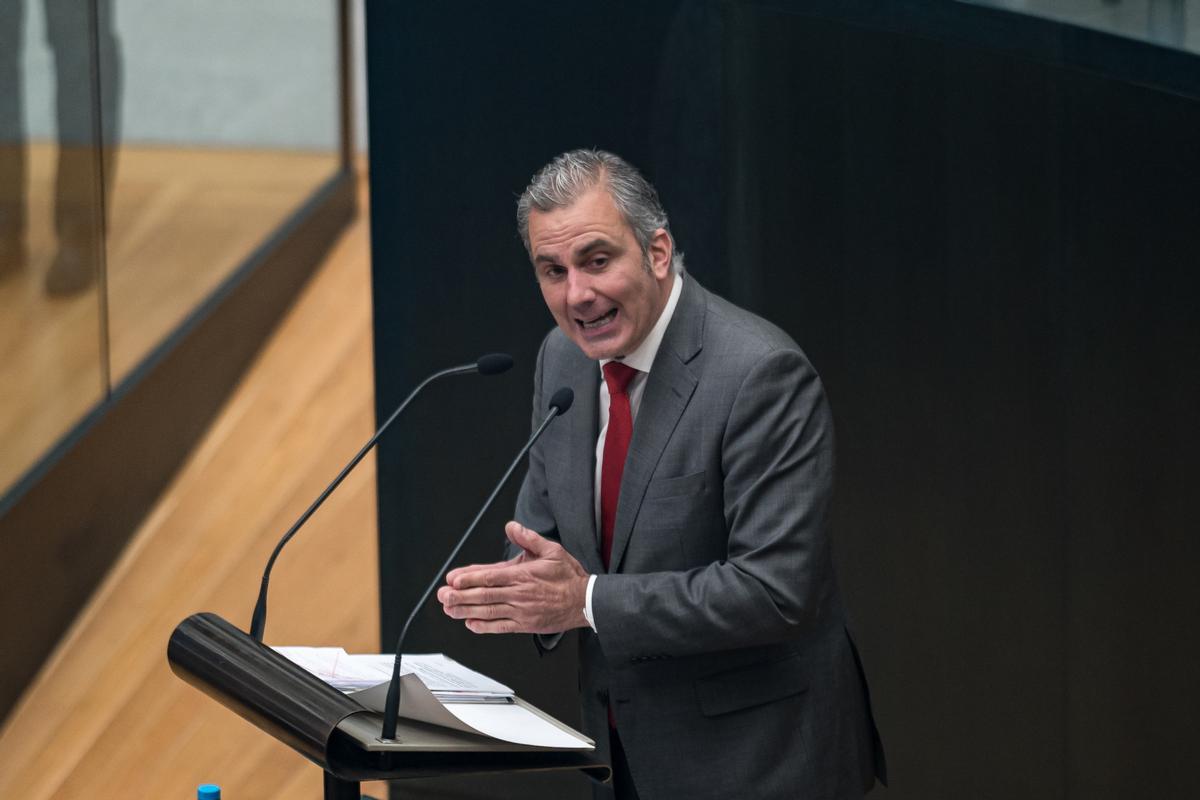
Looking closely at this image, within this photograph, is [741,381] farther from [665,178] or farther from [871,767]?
[665,178]

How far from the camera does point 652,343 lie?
77.9 inches

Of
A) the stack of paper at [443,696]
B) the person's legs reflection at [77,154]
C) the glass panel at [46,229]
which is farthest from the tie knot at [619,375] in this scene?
the person's legs reflection at [77,154]

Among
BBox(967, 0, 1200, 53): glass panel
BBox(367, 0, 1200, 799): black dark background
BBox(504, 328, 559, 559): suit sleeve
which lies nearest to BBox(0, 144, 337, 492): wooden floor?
BBox(367, 0, 1200, 799): black dark background

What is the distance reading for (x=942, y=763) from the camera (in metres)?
2.64

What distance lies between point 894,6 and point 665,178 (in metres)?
0.52

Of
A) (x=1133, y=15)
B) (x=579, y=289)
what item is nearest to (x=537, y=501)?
(x=579, y=289)

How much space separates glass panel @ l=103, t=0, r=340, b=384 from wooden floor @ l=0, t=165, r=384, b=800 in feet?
1.36

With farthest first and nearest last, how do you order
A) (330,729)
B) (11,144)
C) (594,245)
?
(11,144)
(594,245)
(330,729)

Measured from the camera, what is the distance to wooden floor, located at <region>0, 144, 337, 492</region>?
385 cm

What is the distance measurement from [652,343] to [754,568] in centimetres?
36

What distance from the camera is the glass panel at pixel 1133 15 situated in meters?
2.34

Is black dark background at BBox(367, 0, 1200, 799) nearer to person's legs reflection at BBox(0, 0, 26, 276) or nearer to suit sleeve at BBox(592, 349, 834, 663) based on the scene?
suit sleeve at BBox(592, 349, 834, 663)

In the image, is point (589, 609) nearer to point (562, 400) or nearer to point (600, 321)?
point (562, 400)

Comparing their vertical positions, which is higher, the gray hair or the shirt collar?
the gray hair
